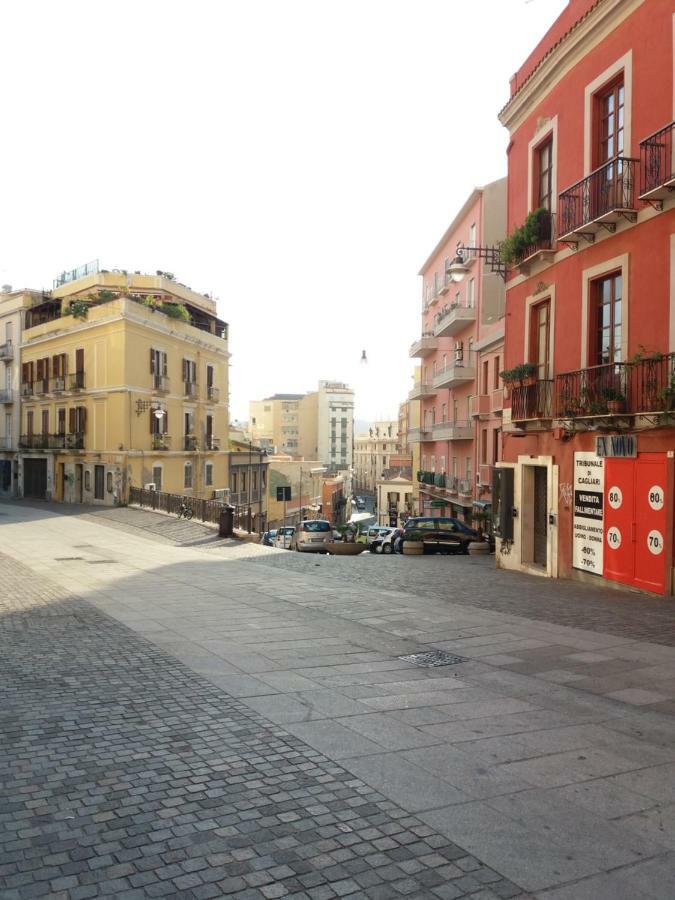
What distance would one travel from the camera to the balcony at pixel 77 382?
120 ft

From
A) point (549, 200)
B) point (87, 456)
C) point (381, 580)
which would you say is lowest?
point (381, 580)

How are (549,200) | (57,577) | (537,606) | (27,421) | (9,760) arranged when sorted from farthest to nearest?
(27,421), (549,200), (57,577), (537,606), (9,760)

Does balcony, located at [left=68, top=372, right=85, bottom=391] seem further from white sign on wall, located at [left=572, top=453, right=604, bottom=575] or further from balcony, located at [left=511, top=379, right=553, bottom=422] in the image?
white sign on wall, located at [left=572, top=453, right=604, bottom=575]

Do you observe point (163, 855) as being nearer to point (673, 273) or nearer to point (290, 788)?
point (290, 788)

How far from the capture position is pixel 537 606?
436 inches

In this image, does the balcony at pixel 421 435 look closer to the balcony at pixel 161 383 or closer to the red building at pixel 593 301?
the balcony at pixel 161 383

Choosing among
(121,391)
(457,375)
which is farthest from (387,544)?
(121,391)

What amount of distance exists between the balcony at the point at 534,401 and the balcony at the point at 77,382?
87.7 ft

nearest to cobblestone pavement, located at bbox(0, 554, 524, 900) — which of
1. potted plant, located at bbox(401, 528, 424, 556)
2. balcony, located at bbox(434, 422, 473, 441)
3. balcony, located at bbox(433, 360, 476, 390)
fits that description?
potted plant, located at bbox(401, 528, 424, 556)

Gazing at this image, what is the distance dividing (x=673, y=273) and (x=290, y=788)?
10.3 meters

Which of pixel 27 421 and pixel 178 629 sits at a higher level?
pixel 27 421

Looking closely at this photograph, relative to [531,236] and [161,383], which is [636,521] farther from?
[161,383]

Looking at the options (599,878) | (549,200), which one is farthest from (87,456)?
(599,878)

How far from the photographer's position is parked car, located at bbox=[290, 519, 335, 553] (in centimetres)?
2789
